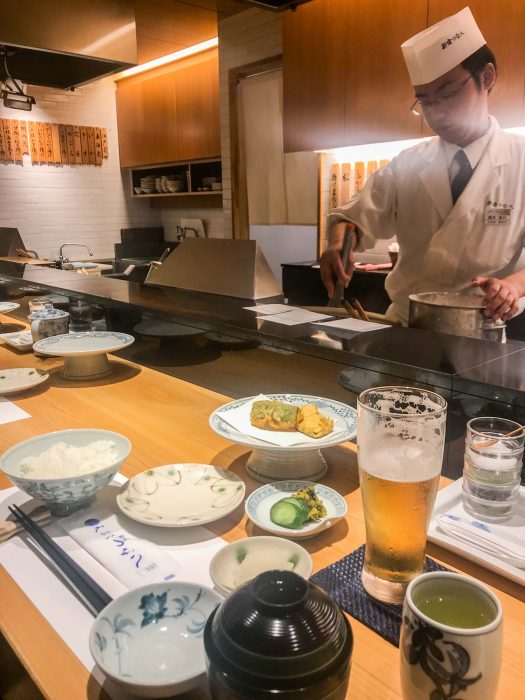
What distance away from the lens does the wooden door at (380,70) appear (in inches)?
145

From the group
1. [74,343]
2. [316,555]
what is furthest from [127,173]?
[316,555]

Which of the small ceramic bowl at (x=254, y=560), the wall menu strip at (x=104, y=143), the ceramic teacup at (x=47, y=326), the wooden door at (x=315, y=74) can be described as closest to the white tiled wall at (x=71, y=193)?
the wall menu strip at (x=104, y=143)

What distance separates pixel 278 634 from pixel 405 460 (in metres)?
0.30

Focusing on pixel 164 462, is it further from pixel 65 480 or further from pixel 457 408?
pixel 457 408

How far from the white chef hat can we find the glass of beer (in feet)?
6.33

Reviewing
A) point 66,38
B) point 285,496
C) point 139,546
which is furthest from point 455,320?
point 66,38

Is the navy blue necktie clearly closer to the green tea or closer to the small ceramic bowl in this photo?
the small ceramic bowl

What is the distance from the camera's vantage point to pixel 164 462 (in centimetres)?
117

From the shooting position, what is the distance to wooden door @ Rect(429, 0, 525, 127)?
3.18 meters

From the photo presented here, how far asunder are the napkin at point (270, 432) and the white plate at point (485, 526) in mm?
231

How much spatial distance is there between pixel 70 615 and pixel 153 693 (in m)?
0.20

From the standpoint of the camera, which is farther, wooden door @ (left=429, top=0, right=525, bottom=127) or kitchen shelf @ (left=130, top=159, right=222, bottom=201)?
kitchen shelf @ (left=130, top=159, right=222, bottom=201)

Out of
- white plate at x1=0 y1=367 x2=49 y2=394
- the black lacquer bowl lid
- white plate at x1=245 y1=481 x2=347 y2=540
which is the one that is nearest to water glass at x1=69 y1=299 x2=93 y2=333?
white plate at x1=0 y1=367 x2=49 y2=394

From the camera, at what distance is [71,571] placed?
0.80 meters
